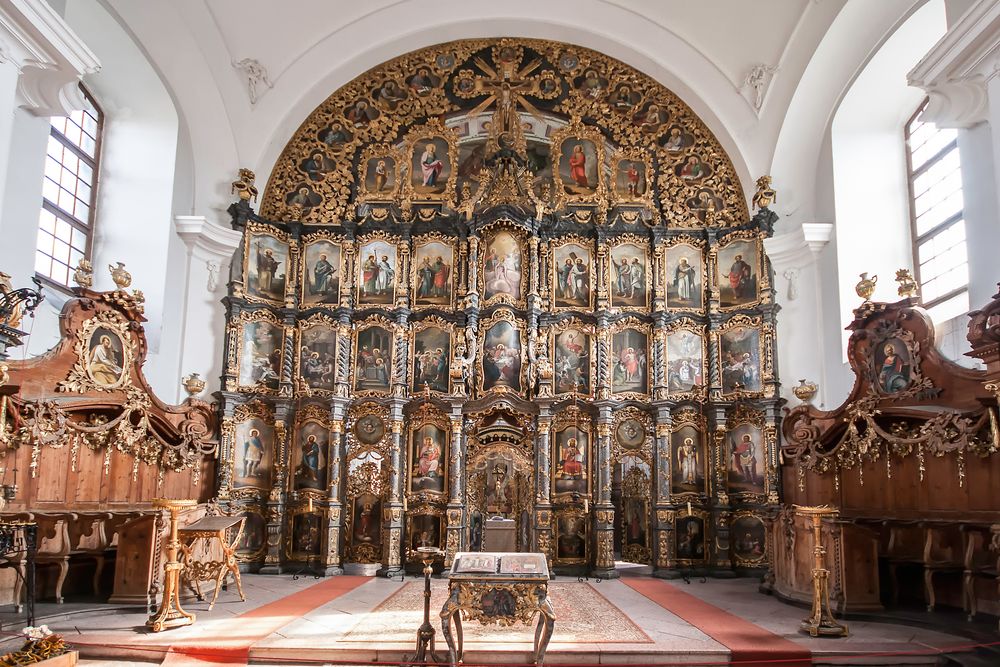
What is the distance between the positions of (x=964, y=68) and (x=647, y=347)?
7345 millimetres

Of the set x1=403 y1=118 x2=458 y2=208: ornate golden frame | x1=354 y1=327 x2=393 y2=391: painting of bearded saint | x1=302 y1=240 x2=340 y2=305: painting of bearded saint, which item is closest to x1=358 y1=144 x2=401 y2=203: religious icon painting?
x1=403 y1=118 x2=458 y2=208: ornate golden frame

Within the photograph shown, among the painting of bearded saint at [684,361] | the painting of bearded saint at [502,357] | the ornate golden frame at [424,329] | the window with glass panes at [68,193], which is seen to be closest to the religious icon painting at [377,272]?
the ornate golden frame at [424,329]

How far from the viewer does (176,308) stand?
46.4ft

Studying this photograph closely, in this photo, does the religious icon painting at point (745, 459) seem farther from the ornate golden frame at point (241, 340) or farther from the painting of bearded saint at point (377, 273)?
the ornate golden frame at point (241, 340)

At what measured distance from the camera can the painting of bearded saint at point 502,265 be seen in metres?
15.3

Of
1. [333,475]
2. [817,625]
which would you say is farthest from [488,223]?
[817,625]

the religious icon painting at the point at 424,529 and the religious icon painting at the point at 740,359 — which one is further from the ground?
the religious icon painting at the point at 740,359

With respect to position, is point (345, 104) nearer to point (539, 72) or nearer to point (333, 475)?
point (539, 72)

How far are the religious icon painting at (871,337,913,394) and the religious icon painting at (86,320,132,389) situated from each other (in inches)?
424

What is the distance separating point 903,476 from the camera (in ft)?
35.2

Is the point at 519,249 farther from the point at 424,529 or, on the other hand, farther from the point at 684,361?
the point at 424,529

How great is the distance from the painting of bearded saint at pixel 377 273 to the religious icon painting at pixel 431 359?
95cm

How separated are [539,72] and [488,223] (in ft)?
11.5

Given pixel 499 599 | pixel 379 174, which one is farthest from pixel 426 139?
pixel 499 599
